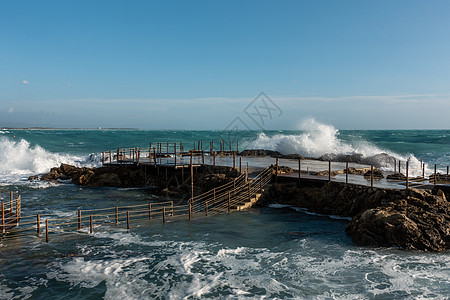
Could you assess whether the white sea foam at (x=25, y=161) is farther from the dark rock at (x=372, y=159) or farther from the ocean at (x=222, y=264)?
the dark rock at (x=372, y=159)

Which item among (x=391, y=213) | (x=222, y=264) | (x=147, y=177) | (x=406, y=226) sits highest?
(x=391, y=213)

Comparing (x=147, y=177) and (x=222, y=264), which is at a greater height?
(x=147, y=177)

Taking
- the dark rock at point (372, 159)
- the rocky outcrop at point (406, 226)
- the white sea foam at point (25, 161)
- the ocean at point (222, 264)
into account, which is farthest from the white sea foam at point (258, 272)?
the white sea foam at point (25, 161)

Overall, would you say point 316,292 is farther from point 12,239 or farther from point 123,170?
point 123,170

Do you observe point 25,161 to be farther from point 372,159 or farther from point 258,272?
point 258,272

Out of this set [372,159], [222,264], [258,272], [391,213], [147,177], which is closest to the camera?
[258,272]

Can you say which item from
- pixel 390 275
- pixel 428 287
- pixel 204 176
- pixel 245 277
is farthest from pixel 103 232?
pixel 428 287

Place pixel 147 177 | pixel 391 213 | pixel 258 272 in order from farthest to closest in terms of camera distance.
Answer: pixel 147 177
pixel 391 213
pixel 258 272

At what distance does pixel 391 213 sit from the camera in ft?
42.7

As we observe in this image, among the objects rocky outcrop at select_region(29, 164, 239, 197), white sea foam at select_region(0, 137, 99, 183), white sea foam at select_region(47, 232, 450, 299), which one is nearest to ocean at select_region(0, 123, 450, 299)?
white sea foam at select_region(47, 232, 450, 299)

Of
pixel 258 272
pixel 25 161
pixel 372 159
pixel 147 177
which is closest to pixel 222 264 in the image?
pixel 258 272

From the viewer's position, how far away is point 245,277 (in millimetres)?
10242

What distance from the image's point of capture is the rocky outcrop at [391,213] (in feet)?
40.2

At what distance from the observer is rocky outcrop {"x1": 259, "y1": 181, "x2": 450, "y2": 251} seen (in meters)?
12.3
